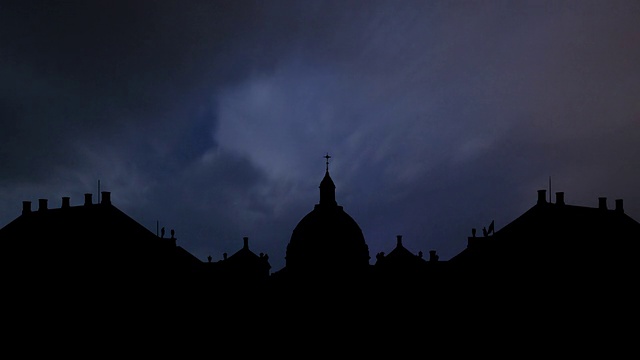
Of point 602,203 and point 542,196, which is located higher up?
point 542,196

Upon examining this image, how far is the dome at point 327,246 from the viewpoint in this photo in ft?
220

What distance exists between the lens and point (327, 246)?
6731cm

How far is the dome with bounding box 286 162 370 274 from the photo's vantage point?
6700cm

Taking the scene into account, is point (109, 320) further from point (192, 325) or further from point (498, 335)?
point (498, 335)

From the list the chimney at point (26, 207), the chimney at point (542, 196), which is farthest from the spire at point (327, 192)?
the chimney at point (26, 207)

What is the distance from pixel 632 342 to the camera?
1650 inches

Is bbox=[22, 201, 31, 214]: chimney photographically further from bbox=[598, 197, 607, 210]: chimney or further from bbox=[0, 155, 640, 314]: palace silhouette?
bbox=[598, 197, 607, 210]: chimney

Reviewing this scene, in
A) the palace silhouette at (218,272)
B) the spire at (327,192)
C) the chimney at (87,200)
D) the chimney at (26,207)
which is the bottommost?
the palace silhouette at (218,272)

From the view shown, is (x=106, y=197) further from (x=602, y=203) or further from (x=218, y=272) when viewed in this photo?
(x=602, y=203)

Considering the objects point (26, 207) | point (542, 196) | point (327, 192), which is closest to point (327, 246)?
point (327, 192)

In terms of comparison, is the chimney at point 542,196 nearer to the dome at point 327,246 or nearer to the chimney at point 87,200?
the dome at point 327,246

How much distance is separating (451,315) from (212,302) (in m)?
21.6

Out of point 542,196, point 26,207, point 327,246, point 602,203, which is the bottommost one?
point 327,246

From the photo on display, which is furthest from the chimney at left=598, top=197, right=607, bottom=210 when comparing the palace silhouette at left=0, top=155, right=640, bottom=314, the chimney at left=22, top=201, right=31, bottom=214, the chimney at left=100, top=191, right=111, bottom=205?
the chimney at left=22, top=201, right=31, bottom=214
